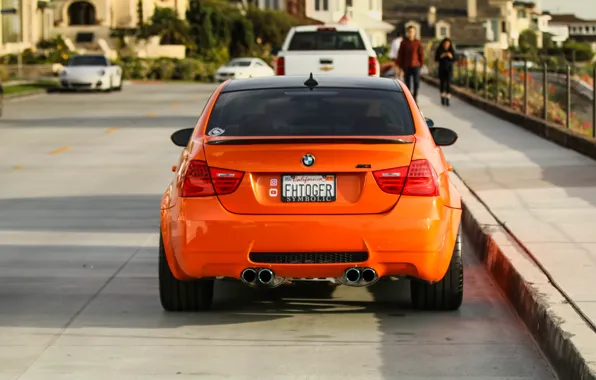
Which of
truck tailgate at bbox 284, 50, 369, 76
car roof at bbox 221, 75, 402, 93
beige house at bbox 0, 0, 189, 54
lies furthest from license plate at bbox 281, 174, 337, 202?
beige house at bbox 0, 0, 189, 54

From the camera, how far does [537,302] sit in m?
8.30

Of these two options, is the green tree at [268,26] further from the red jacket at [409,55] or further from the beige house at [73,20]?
the red jacket at [409,55]

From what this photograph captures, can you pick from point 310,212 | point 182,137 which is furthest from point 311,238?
point 182,137

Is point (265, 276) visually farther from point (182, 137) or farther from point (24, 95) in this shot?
point (24, 95)

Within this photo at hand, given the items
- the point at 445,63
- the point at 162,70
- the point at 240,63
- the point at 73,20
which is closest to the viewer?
the point at 445,63

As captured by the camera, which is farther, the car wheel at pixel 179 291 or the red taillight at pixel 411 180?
the car wheel at pixel 179 291

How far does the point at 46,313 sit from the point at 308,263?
1.77 m

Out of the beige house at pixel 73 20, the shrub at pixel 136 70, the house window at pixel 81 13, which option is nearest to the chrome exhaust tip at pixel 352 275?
the shrub at pixel 136 70

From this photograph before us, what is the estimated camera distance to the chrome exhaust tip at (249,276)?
8453 mm

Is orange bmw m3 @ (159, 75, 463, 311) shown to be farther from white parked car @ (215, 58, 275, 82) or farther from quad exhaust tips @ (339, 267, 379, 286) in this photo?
white parked car @ (215, 58, 275, 82)

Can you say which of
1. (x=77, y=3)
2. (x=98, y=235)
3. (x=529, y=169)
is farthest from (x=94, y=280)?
(x=77, y=3)

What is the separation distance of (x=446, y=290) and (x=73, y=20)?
93.1 metres

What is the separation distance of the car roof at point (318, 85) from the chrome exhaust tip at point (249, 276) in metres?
1.58

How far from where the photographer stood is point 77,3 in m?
98.9
